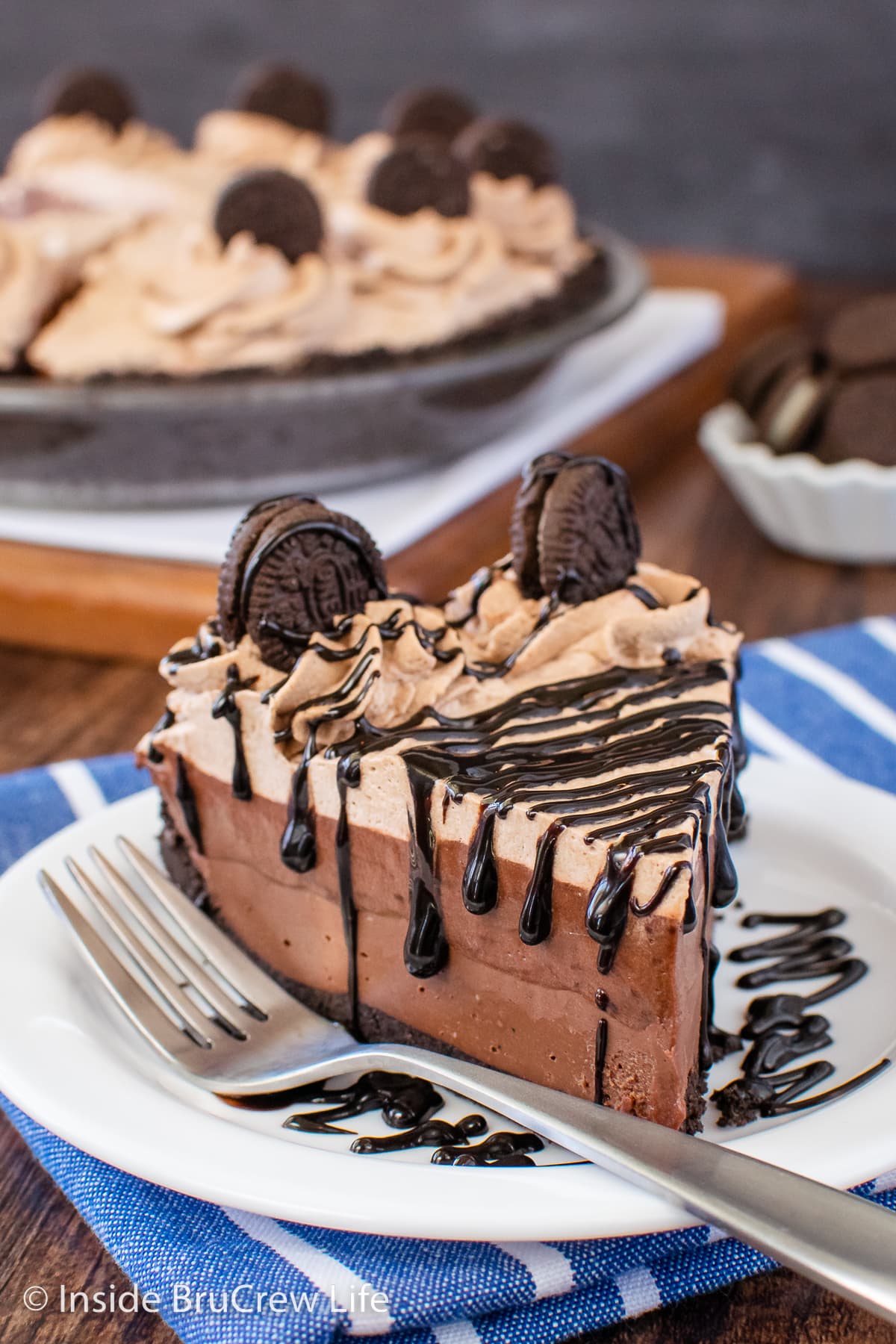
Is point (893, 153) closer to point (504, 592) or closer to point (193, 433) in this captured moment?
point (193, 433)

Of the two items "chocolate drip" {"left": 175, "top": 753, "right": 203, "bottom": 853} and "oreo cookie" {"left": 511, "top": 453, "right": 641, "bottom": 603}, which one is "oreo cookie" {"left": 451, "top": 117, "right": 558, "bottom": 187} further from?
"chocolate drip" {"left": 175, "top": 753, "right": 203, "bottom": 853}

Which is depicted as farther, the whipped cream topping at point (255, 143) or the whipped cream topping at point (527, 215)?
the whipped cream topping at point (255, 143)

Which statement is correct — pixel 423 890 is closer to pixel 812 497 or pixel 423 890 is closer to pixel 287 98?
pixel 812 497

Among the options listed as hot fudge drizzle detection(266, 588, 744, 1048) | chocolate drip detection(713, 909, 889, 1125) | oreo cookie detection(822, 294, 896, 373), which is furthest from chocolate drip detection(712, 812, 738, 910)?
oreo cookie detection(822, 294, 896, 373)

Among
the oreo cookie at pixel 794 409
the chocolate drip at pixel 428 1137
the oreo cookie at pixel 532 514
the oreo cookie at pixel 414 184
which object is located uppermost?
the oreo cookie at pixel 532 514

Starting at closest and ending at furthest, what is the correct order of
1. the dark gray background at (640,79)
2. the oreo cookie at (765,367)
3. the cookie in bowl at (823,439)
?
1. the cookie in bowl at (823,439)
2. the oreo cookie at (765,367)
3. the dark gray background at (640,79)

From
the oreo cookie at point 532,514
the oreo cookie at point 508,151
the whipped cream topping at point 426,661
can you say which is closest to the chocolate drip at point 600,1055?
the whipped cream topping at point 426,661

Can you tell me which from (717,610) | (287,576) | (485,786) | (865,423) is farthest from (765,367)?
(485,786)

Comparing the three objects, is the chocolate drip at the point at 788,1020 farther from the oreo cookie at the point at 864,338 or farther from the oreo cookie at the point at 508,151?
the oreo cookie at the point at 508,151
